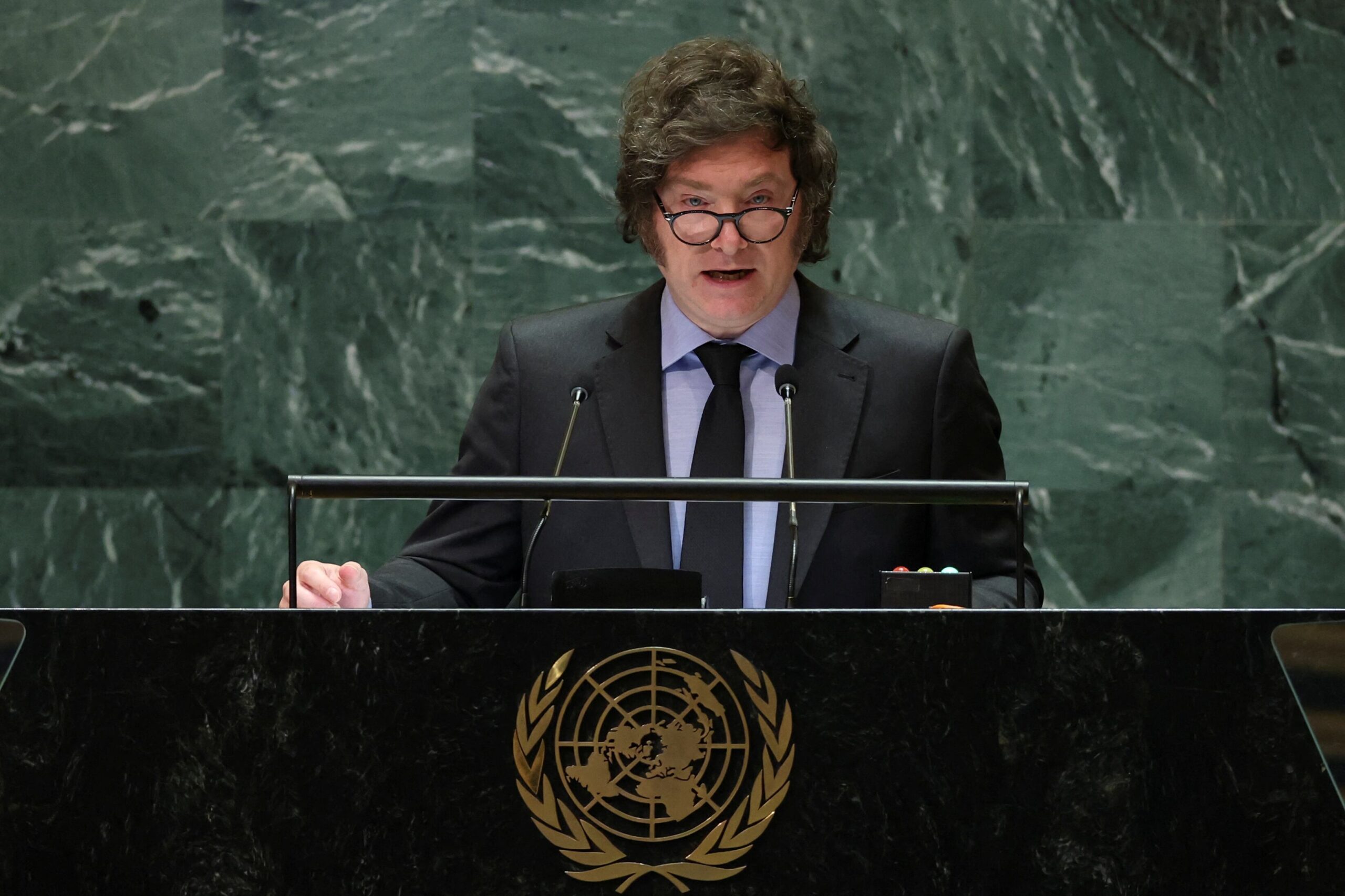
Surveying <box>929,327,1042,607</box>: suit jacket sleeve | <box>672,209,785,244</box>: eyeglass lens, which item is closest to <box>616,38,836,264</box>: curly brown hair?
<box>672,209,785,244</box>: eyeglass lens

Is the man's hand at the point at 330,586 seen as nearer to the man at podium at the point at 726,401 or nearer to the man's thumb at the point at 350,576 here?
the man's thumb at the point at 350,576

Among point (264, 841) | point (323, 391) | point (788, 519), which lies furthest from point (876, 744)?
point (323, 391)

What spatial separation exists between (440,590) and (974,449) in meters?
0.94

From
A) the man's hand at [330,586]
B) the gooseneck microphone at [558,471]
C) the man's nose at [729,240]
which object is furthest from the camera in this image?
the man's nose at [729,240]

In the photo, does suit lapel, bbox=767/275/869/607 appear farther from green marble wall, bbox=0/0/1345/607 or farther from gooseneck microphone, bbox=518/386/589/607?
green marble wall, bbox=0/0/1345/607

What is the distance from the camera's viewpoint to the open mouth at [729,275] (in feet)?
8.46

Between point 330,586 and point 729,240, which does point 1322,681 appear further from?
point 729,240

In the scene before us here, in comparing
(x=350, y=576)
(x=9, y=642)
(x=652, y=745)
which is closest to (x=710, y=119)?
(x=350, y=576)

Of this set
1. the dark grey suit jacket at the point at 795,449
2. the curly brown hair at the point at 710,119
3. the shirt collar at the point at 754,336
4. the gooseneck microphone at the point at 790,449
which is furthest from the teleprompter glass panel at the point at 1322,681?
the curly brown hair at the point at 710,119

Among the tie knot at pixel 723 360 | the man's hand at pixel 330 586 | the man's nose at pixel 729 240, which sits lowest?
the man's hand at pixel 330 586

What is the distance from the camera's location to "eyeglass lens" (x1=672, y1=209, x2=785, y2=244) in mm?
2561

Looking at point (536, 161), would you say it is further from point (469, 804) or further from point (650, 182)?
point (469, 804)

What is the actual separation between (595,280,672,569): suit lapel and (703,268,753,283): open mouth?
171mm

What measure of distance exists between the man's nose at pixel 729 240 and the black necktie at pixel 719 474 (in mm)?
173
